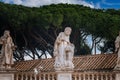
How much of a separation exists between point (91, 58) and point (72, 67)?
127 centimetres

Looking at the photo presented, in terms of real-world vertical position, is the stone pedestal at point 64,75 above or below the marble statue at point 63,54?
below

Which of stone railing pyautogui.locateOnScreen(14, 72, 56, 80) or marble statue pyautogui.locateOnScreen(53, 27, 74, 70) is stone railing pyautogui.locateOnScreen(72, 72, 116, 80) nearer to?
marble statue pyautogui.locateOnScreen(53, 27, 74, 70)

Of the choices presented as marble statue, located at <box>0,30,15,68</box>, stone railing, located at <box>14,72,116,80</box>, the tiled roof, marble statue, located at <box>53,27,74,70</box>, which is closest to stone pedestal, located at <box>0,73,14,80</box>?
stone railing, located at <box>14,72,116,80</box>

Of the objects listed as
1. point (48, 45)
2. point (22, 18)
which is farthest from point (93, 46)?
point (22, 18)

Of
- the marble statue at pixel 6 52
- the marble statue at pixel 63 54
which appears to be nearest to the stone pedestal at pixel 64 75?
the marble statue at pixel 63 54

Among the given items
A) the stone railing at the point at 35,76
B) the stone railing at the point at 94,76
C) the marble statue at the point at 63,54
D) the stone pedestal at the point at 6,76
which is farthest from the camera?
the stone pedestal at the point at 6,76

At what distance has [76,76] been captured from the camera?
17.0m

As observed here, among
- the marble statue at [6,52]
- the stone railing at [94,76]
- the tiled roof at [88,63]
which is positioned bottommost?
the stone railing at [94,76]

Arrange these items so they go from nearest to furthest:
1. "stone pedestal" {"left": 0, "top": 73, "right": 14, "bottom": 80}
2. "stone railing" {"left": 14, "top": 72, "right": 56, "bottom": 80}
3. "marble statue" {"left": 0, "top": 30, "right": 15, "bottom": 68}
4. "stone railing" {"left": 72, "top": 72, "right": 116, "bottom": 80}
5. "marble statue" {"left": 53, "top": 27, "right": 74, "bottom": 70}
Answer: "stone railing" {"left": 72, "top": 72, "right": 116, "bottom": 80} → "marble statue" {"left": 53, "top": 27, "right": 74, "bottom": 70} → "stone railing" {"left": 14, "top": 72, "right": 56, "bottom": 80} → "stone pedestal" {"left": 0, "top": 73, "right": 14, "bottom": 80} → "marble statue" {"left": 0, "top": 30, "right": 15, "bottom": 68}

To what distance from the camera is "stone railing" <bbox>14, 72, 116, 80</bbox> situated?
635 inches

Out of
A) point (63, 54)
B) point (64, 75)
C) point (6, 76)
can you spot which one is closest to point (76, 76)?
point (64, 75)

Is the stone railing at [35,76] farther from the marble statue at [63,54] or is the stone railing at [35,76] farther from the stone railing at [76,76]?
the marble statue at [63,54]

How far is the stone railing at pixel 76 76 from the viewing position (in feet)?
52.9

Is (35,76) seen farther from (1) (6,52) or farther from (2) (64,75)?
(1) (6,52)
